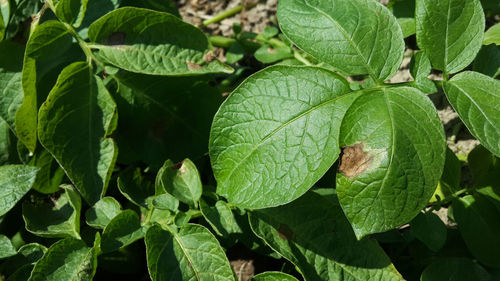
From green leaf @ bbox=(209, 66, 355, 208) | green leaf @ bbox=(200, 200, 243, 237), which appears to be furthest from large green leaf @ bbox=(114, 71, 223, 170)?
green leaf @ bbox=(209, 66, 355, 208)

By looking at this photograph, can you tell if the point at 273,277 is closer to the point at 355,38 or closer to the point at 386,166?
the point at 386,166

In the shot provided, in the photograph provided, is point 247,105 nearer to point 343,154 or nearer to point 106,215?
point 343,154

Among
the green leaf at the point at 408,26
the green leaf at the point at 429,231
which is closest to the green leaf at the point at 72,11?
the green leaf at the point at 408,26

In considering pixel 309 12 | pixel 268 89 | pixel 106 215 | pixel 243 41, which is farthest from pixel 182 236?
pixel 243 41

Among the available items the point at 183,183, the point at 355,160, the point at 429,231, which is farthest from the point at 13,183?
the point at 429,231

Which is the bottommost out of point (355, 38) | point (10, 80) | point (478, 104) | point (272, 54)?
point (272, 54)

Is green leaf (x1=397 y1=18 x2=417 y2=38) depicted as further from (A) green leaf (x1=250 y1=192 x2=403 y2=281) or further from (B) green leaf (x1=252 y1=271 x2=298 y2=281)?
(B) green leaf (x1=252 y1=271 x2=298 y2=281)
